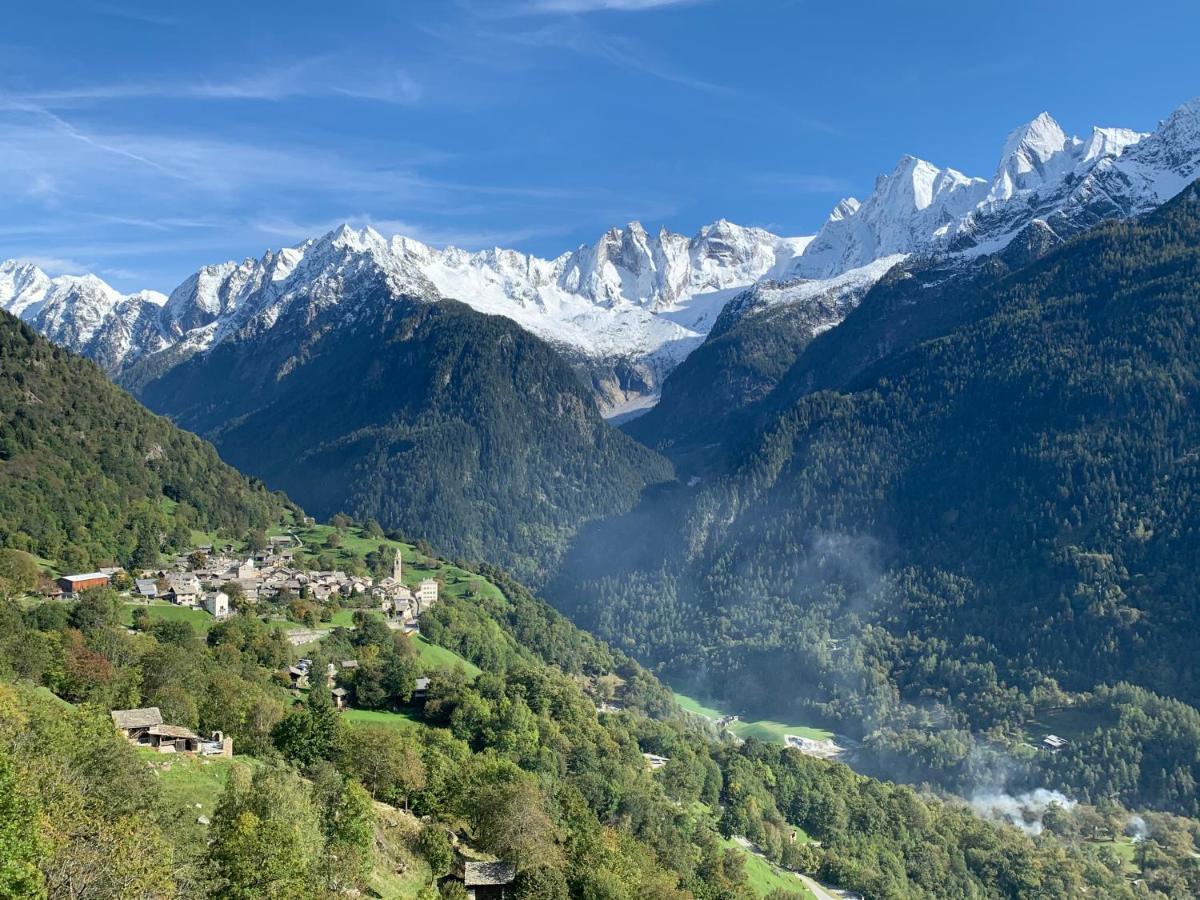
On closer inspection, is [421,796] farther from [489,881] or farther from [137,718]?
[137,718]

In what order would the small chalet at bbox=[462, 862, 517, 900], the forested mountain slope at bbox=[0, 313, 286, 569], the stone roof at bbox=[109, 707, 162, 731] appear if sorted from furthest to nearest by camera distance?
the forested mountain slope at bbox=[0, 313, 286, 569]
the stone roof at bbox=[109, 707, 162, 731]
the small chalet at bbox=[462, 862, 517, 900]

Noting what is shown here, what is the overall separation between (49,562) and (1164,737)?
128 m

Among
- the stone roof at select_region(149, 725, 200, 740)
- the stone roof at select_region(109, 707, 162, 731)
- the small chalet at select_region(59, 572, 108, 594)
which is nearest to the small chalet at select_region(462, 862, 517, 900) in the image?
the stone roof at select_region(149, 725, 200, 740)

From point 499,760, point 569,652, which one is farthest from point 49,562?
point 569,652

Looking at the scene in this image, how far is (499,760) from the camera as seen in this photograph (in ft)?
225

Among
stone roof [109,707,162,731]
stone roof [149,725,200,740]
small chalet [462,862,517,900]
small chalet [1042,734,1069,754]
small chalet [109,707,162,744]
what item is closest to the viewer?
small chalet [462,862,517,900]

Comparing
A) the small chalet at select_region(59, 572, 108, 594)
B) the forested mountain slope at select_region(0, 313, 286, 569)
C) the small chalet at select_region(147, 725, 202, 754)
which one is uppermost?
the forested mountain slope at select_region(0, 313, 286, 569)

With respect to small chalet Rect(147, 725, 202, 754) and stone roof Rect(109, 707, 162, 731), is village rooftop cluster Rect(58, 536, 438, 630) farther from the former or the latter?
small chalet Rect(147, 725, 202, 754)

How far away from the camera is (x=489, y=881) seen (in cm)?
4962

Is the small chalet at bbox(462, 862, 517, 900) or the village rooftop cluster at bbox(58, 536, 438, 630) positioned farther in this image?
the village rooftop cluster at bbox(58, 536, 438, 630)

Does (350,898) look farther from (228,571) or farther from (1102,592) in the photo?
(1102,592)

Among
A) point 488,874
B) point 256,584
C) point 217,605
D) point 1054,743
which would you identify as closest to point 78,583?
point 217,605

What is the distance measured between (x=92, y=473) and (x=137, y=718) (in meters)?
89.4

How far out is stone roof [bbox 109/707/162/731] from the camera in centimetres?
5422
